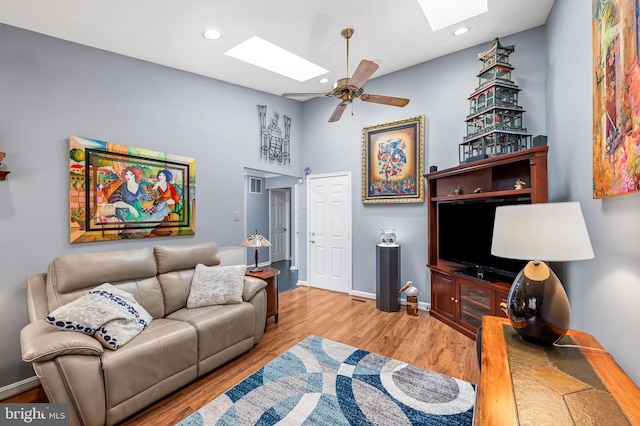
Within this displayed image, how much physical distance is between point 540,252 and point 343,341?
2170 mm

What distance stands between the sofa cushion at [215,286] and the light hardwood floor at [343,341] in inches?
23.3

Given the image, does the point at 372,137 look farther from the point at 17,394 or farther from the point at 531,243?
the point at 17,394

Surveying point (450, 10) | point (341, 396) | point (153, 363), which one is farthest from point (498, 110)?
point (153, 363)

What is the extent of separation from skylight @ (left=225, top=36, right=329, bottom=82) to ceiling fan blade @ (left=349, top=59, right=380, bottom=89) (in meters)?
1.32

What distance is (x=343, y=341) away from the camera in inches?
114

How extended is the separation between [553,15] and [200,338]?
4.37 metres

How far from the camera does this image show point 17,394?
217cm

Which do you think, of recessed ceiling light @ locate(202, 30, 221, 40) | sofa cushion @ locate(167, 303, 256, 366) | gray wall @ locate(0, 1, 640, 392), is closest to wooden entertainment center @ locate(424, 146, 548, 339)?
gray wall @ locate(0, 1, 640, 392)

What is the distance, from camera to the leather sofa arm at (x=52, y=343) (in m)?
1.50

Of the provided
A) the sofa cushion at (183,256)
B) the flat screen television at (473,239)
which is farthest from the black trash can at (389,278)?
the sofa cushion at (183,256)

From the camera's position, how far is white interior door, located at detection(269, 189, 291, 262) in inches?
285

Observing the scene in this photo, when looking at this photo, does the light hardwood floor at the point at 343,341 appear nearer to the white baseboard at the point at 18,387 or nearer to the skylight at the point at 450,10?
the white baseboard at the point at 18,387

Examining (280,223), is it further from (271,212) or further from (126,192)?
(126,192)

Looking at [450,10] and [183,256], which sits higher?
[450,10]
